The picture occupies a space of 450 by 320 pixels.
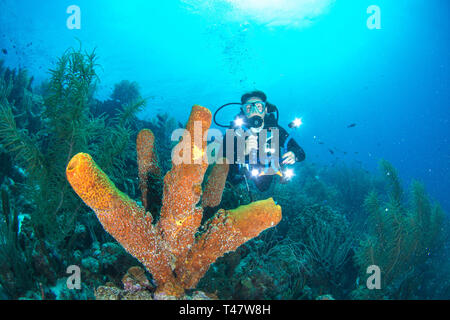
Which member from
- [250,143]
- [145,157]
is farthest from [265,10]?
[145,157]

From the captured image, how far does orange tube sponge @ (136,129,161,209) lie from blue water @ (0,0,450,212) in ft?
25.1

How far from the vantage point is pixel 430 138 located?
77688 millimetres

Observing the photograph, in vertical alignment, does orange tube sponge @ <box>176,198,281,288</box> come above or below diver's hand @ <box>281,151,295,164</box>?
below

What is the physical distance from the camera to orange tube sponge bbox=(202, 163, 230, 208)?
2502mm

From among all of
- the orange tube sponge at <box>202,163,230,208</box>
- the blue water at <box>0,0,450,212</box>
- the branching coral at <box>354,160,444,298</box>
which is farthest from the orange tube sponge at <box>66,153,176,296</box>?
the blue water at <box>0,0,450,212</box>

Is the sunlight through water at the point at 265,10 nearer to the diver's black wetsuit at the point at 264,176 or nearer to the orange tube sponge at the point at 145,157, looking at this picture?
the diver's black wetsuit at the point at 264,176

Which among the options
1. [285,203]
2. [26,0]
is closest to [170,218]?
[285,203]

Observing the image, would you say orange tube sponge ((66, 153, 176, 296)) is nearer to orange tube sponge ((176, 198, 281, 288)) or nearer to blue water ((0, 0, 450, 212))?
orange tube sponge ((176, 198, 281, 288))

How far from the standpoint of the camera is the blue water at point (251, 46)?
25.8 meters

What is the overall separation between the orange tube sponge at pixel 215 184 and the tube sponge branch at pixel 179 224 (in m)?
0.62

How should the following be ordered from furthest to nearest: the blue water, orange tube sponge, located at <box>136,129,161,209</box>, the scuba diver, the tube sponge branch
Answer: the blue water, the scuba diver, orange tube sponge, located at <box>136,129,161,209</box>, the tube sponge branch

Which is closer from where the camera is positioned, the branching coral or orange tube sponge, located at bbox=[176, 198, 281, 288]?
orange tube sponge, located at bbox=[176, 198, 281, 288]
